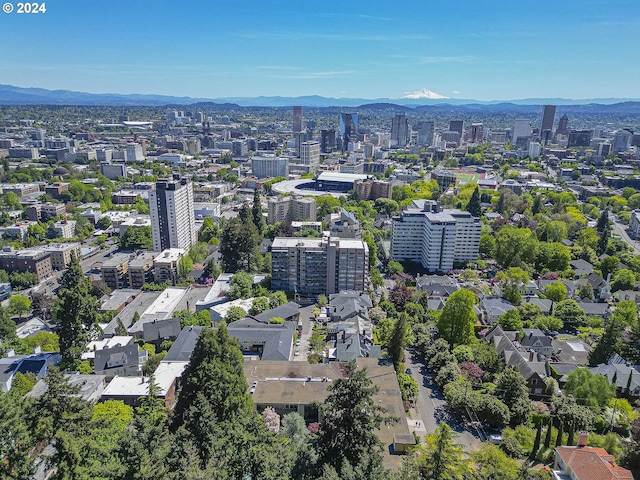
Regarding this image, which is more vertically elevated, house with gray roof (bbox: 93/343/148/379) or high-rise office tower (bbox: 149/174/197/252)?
high-rise office tower (bbox: 149/174/197/252)

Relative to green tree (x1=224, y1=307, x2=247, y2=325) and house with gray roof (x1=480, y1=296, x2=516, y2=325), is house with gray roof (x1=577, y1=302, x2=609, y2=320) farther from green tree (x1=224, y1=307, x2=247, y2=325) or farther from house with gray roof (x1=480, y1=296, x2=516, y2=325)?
green tree (x1=224, y1=307, x2=247, y2=325)

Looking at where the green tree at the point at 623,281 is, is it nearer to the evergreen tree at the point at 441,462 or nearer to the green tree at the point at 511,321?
the green tree at the point at 511,321

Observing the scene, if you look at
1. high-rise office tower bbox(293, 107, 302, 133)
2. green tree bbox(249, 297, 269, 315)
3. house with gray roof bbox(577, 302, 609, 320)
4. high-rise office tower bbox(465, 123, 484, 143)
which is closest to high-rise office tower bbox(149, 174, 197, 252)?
green tree bbox(249, 297, 269, 315)

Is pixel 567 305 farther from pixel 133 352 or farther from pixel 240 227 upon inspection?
pixel 133 352

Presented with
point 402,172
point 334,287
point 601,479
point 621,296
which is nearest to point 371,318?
point 334,287

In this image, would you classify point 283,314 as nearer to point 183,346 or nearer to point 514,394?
point 183,346

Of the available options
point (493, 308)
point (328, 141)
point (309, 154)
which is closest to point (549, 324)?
point (493, 308)
